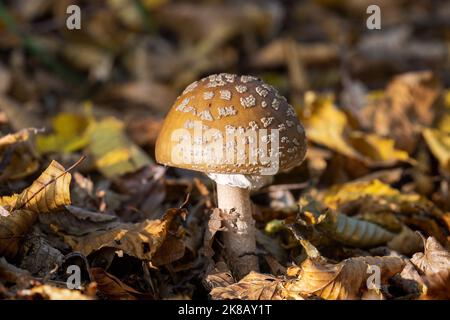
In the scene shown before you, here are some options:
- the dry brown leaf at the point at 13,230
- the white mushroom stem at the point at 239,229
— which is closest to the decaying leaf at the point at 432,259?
the white mushroom stem at the point at 239,229

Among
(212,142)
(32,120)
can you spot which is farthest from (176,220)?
(32,120)

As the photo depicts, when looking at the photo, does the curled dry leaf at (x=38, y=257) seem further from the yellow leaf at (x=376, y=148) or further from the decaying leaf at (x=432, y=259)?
the yellow leaf at (x=376, y=148)

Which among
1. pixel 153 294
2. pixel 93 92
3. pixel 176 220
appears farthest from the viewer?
pixel 93 92

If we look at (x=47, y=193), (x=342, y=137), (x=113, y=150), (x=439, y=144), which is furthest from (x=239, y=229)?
(x=439, y=144)

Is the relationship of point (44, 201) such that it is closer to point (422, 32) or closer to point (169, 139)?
point (169, 139)

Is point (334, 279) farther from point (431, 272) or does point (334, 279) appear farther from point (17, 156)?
point (17, 156)
